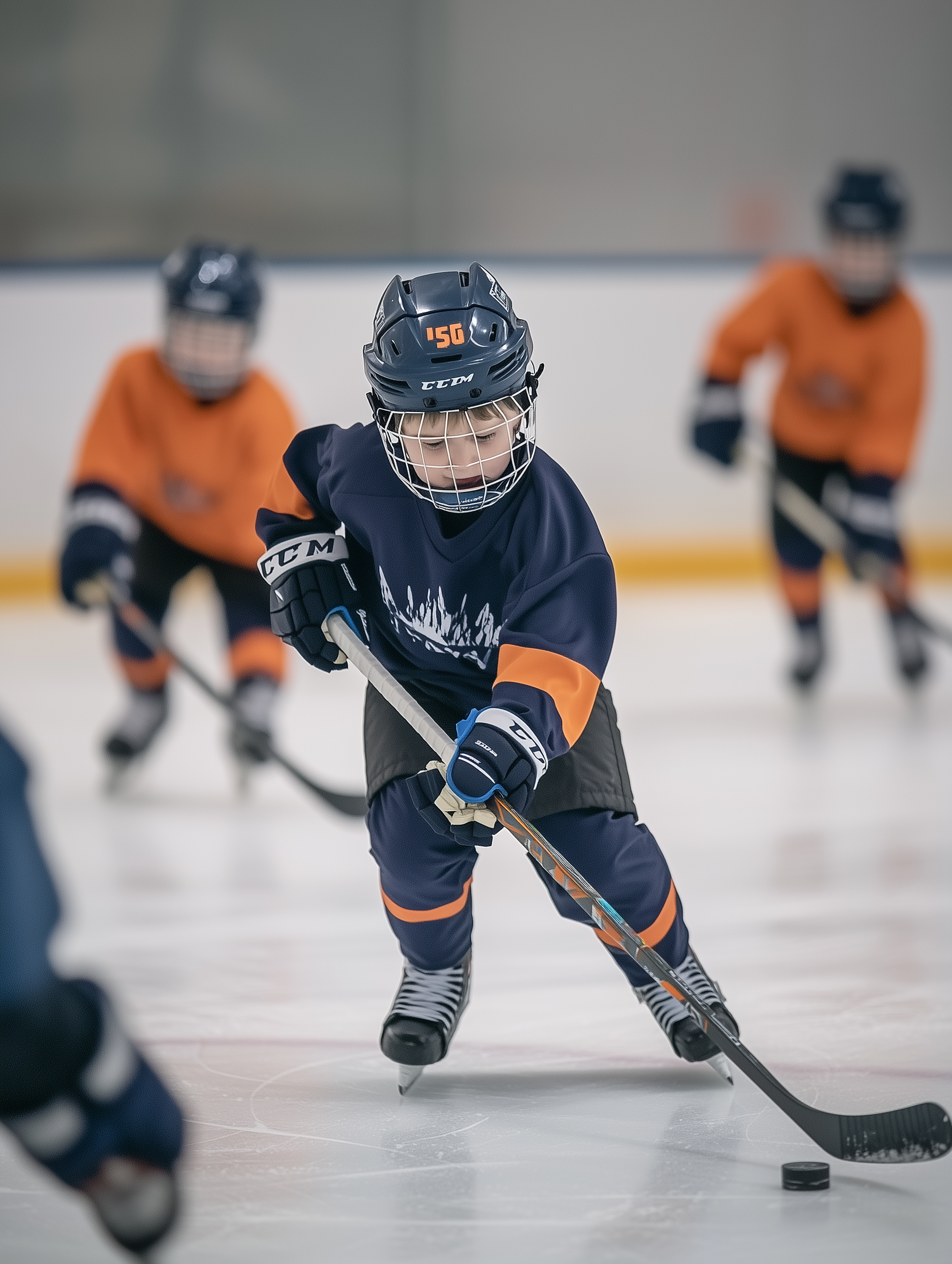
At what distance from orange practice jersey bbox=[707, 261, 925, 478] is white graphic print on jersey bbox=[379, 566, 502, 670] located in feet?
8.68

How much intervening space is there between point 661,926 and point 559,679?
0.35 meters

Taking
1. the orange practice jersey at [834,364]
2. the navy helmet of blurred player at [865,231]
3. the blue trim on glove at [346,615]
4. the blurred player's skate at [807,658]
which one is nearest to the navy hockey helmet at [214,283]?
the orange practice jersey at [834,364]

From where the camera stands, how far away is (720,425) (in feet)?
13.9

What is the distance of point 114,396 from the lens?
3.52 m

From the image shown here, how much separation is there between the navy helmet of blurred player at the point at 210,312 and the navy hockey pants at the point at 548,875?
5.61ft

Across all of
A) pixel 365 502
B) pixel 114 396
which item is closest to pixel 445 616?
pixel 365 502

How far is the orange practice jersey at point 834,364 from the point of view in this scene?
4.35 m

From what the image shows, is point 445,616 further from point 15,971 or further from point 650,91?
point 650,91

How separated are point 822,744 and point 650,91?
10.8 ft

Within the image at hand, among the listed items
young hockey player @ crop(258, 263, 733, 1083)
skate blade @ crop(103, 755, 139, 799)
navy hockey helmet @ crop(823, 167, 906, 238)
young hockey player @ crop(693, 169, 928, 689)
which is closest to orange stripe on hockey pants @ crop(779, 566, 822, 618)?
young hockey player @ crop(693, 169, 928, 689)

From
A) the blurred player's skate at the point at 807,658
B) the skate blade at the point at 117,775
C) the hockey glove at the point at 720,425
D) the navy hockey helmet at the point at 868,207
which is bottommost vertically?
the blurred player's skate at the point at 807,658

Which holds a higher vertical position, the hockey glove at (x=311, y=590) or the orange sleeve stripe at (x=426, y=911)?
the hockey glove at (x=311, y=590)

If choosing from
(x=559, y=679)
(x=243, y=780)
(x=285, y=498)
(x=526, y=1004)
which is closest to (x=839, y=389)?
(x=243, y=780)

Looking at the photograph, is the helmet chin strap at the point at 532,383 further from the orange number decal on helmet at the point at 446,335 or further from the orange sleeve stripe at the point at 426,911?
the orange sleeve stripe at the point at 426,911
